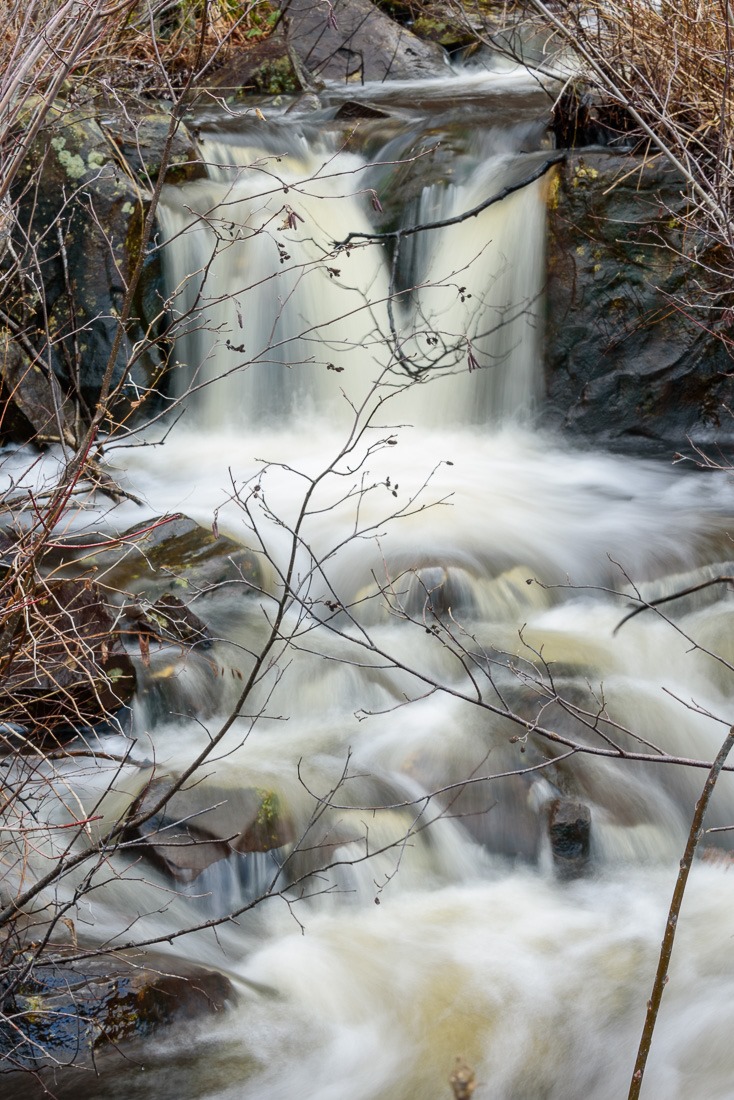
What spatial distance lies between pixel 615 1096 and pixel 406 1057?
56 centimetres

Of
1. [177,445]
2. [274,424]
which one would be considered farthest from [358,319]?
[177,445]

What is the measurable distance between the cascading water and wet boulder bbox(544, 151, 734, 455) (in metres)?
0.20

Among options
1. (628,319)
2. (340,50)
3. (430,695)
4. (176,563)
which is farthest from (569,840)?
(340,50)

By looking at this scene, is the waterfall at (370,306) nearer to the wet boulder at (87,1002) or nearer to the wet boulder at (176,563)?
the wet boulder at (176,563)

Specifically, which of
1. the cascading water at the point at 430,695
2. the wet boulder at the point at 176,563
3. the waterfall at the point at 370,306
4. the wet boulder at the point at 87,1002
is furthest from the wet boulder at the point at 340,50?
the wet boulder at the point at 87,1002

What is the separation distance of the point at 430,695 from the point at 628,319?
10.8 feet

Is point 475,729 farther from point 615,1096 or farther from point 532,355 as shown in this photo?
point 532,355

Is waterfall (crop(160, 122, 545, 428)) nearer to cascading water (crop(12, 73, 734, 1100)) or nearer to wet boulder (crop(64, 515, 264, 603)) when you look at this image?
cascading water (crop(12, 73, 734, 1100))

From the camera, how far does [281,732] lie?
4.52 metres

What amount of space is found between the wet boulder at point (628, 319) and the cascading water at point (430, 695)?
0.66ft

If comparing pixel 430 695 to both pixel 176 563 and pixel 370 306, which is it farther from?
pixel 370 306

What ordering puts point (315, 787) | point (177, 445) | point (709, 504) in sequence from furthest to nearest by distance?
point (177, 445), point (709, 504), point (315, 787)

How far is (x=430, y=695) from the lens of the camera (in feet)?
15.4

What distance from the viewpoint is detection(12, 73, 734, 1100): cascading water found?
3135 millimetres
